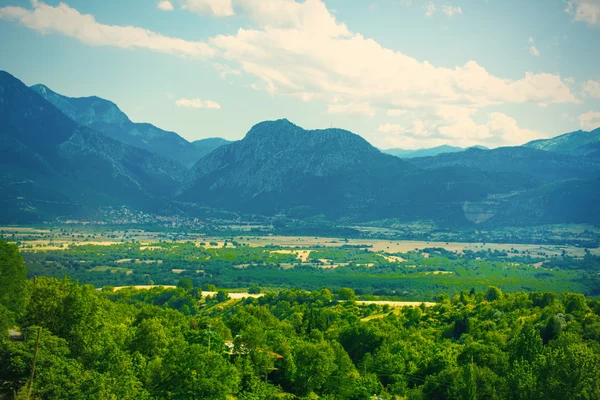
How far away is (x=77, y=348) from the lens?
48469mm

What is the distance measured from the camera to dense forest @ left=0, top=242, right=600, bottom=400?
138ft

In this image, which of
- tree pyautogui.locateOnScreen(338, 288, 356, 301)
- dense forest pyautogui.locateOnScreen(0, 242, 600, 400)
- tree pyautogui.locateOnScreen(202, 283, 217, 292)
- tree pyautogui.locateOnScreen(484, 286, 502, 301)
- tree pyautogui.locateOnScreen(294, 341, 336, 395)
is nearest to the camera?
dense forest pyautogui.locateOnScreen(0, 242, 600, 400)

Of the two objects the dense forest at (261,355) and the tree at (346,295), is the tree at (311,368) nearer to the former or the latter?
the dense forest at (261,355)

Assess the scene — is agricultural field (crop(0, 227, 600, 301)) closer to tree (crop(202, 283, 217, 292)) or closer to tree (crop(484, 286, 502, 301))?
tree (crop(202, 283, 217, 292))

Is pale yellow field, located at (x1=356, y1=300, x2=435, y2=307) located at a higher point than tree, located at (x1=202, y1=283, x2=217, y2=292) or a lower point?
higher

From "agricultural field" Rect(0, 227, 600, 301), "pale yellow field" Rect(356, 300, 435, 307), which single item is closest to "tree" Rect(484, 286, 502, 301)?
"pale yellow field" Rect(356, 300, 435, 307)

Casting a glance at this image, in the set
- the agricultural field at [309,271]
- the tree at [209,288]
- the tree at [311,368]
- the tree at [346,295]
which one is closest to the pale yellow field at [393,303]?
the tree at [346,295]

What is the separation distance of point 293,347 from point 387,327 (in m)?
23.5

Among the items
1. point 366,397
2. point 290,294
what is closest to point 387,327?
point 366,397

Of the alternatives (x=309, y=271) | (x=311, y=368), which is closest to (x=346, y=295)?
(x=309, y=271)

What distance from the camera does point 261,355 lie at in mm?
52438

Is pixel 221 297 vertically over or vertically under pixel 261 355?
under

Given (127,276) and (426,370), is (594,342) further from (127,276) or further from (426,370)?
(127,276)

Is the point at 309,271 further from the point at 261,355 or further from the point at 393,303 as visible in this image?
the point at 261,355
